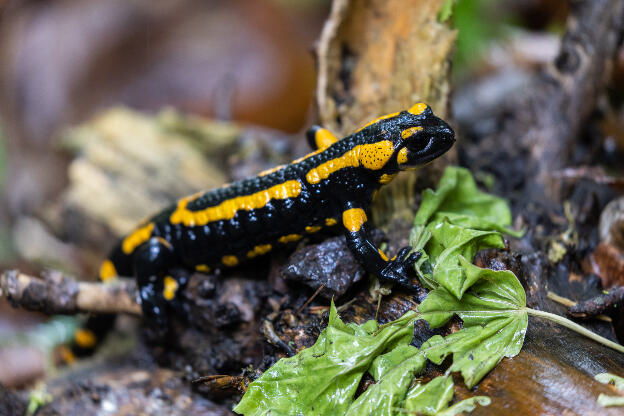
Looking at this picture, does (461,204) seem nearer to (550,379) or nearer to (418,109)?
(418,109)

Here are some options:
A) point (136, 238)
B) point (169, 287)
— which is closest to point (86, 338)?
point (136, 238)

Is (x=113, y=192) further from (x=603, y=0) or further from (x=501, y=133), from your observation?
(x=603, y=0)

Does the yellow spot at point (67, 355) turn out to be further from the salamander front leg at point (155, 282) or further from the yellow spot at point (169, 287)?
the yellow spot at point (169, 287)

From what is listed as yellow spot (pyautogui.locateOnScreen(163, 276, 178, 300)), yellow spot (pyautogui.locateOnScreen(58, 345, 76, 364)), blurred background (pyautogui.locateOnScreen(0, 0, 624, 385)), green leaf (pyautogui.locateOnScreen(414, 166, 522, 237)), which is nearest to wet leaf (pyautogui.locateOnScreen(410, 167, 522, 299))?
green leaf (pyautogui.locateOnScreen(414, 166, 522, 237))

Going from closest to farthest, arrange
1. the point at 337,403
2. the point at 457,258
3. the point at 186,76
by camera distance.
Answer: the point at 337,403
the point at 457,258
the point at 186,76

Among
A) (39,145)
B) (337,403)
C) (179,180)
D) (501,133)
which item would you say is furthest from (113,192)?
(501,133)
